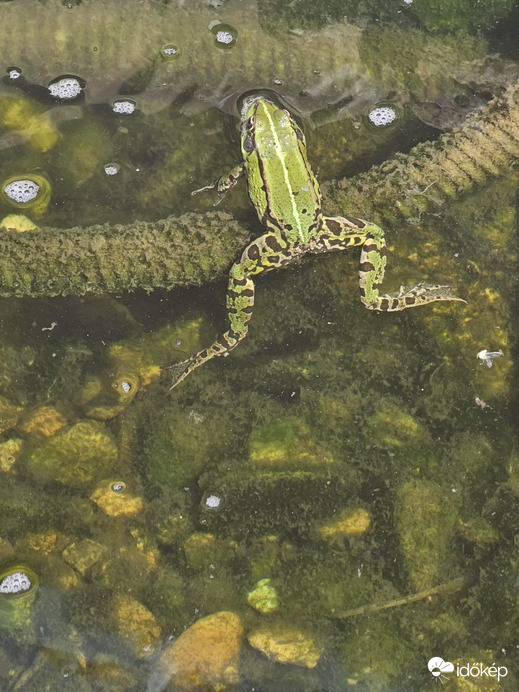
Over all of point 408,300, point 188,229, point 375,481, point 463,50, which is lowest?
point 375,481

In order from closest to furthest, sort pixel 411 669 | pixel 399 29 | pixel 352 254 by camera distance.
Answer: pixel 411 669 → pixel 352 254 → pixel 399 29

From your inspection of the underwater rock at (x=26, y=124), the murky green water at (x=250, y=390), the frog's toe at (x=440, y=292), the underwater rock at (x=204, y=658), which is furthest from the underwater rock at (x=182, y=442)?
the underwater rock at (x=26, y=124)

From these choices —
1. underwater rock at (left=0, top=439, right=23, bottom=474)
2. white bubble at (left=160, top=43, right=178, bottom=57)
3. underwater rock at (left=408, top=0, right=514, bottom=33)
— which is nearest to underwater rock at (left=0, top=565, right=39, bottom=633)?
underwater rock at (left=0, top=439, right=23, bottom=474)

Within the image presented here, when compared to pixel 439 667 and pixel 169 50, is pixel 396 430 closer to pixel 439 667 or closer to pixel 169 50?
pixel 439 667

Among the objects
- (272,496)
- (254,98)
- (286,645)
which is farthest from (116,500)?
(254,98)

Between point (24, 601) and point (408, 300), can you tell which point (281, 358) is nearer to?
point (408, 300)

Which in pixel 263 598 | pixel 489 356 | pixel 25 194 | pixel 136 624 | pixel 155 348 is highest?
pixel 25 194

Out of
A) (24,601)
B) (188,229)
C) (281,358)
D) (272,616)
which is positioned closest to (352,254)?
(281,358)
